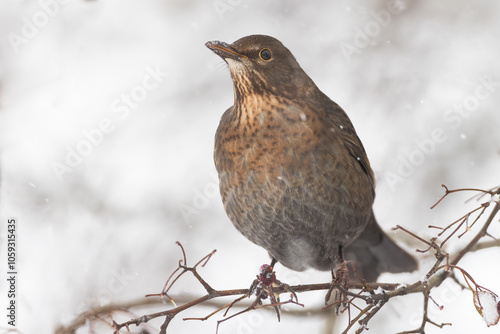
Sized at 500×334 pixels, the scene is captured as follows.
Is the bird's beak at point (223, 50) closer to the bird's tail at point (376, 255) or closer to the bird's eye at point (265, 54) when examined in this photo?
the bird's eye at point (265, 54)

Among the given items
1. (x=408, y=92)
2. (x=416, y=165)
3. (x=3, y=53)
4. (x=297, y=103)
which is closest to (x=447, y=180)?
(x=416, y=165)

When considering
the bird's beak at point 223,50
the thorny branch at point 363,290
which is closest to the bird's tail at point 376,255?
the thorny branch at point 363,290

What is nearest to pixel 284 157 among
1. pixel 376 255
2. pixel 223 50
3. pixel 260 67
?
pixel 260 67

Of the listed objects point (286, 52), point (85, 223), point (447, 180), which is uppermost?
point (447, 180)

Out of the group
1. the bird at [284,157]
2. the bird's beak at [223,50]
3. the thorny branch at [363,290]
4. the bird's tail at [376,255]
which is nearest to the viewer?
the thorny branch at [363,290]

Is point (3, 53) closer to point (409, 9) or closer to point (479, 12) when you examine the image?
point (409, 9)

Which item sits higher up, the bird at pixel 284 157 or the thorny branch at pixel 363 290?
the bird at pixel 284 157

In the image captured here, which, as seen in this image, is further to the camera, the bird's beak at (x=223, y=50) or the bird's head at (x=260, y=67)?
the bird's head at (x=260, y=67)
